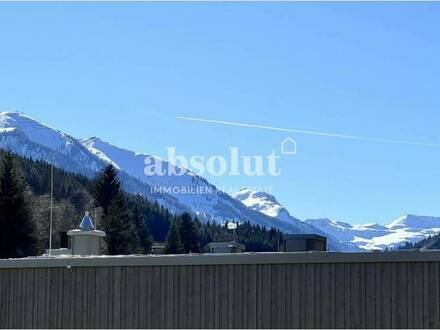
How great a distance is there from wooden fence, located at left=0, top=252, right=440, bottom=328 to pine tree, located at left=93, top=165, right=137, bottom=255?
2252 inches

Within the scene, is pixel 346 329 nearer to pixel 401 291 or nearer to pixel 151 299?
pixel 401 291

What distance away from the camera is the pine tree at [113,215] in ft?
251

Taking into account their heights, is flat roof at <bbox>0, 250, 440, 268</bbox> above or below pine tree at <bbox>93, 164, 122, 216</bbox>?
below

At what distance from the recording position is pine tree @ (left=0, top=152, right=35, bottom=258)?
201ft

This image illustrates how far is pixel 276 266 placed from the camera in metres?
17.1

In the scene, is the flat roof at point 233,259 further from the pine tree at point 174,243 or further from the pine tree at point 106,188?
the pine tree at point 174,243

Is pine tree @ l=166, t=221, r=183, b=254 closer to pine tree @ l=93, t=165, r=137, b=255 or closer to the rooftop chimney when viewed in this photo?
pine tree @ l=93, t=165, r=137, b=255

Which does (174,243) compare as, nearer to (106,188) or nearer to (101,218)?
(106,188)

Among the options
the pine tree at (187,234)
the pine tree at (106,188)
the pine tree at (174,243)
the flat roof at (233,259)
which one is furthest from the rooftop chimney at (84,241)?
the pine tree at (187,234)

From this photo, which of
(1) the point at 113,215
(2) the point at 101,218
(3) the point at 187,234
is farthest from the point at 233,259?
(3) the point at 187,234

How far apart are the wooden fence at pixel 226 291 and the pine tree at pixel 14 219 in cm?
4350

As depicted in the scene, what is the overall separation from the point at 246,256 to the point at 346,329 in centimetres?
234

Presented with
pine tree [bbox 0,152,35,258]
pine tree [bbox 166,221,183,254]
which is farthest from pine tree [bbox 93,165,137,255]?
pine tree [bbox 0,152,35,258]

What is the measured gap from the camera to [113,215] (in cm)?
7794
